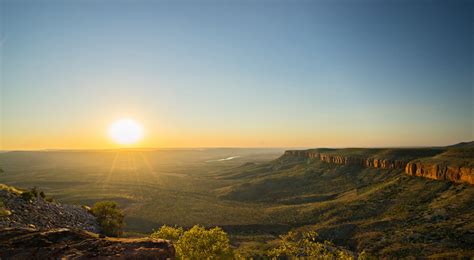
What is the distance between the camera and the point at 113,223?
140 ft

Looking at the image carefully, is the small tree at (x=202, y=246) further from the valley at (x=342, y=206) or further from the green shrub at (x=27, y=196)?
the green shrub at (x=27, y=196)

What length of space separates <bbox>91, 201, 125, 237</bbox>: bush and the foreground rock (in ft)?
109

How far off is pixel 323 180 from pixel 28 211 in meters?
89.0

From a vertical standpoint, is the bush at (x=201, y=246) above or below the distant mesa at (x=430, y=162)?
below

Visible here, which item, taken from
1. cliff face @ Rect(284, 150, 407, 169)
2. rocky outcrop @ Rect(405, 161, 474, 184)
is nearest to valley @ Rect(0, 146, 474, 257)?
cliff face @ Rect(284, 150, 407, 169)

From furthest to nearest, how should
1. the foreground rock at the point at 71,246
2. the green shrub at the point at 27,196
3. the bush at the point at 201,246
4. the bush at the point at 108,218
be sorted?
1. the bush at the point at 108,218
2. the green shrub at the point at 27,196
3. the bush at the point at 201,246
4. the foreground rock at the point at 71,246

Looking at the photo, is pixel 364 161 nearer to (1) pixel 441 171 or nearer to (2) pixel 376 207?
(1) pixel 441 171

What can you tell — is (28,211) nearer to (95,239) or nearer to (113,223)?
(113,223)

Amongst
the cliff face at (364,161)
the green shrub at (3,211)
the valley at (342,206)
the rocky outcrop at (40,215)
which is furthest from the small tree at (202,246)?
the cliff face at (364,161)

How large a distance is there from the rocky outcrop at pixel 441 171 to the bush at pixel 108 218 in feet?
220

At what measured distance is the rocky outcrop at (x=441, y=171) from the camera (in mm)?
58000

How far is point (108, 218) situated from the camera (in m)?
44.1

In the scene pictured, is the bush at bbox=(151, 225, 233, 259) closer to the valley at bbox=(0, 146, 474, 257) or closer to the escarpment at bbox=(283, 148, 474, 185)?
the valley at bbox=(0, 146, 474, 257)

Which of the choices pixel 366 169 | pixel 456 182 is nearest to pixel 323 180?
pixel 366 169
